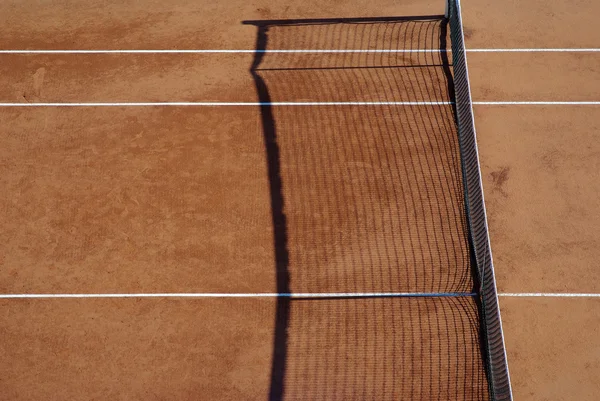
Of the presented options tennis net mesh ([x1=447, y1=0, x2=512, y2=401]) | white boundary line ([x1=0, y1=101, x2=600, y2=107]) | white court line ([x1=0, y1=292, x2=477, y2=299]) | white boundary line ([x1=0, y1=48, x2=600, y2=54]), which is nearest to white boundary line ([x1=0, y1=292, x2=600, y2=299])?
white court line ([x1=0, y1=292, x2=477, y2=299])

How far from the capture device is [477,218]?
11.5 meters

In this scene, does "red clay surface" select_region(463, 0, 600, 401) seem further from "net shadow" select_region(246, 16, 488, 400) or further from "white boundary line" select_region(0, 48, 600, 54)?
"net shadow" select_region(246, 16, 488, 400)

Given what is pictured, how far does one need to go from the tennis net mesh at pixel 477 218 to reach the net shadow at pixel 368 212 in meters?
0.15

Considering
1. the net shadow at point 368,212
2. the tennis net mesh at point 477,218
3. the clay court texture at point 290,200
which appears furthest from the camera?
the clay court texture at point 290,200

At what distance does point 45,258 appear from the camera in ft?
37.5

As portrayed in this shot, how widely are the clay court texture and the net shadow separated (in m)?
0.04

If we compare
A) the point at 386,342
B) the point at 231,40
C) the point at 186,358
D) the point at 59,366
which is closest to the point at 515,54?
the point at 231,40

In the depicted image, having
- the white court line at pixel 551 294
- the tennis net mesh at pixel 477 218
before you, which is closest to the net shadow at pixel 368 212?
the tennis net mesh at pixel 477 218

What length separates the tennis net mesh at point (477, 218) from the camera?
984 cm

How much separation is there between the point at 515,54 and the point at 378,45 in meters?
2.61

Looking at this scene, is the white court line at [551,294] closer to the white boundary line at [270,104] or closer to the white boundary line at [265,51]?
the white boundary line at [270,104]

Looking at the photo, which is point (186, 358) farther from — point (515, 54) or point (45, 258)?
point (515, 54)

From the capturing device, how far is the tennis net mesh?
9.84 metres

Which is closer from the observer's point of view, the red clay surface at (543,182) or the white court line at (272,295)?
the red clay surface at (543,182)
